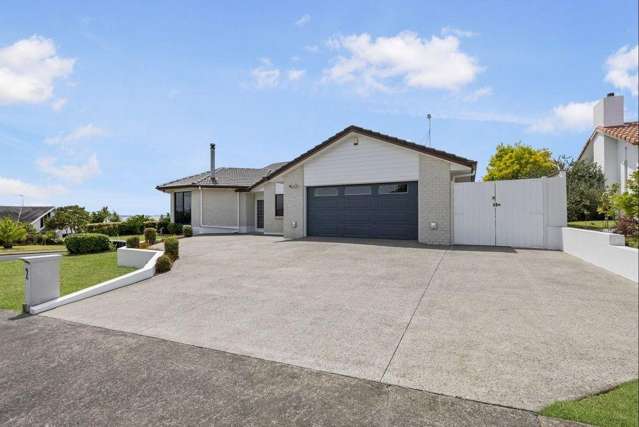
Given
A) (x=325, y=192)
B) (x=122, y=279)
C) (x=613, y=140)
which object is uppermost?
(x=613, y=140)

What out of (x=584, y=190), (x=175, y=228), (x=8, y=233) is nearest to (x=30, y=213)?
(x=8, y=233)

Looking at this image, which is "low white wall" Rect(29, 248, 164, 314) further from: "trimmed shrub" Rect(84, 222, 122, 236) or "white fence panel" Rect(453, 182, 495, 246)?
"trimmed shrub" Rect(84, 222, 122, 236)

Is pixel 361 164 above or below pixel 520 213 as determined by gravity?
above

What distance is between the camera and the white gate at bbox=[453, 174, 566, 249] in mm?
11273

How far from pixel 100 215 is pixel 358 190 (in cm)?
2471

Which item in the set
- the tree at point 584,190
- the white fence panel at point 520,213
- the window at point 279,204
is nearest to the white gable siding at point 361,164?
the white fence panel at point 520,213

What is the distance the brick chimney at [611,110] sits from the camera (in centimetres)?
1995

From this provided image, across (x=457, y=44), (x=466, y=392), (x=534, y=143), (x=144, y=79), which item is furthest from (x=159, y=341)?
(x=534, y=143)

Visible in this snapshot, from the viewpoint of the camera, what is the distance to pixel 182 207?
2309cm

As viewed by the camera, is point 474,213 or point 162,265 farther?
point 474,213

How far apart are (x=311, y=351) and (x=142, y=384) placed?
191 cm

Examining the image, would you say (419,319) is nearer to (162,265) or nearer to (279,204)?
(162,265)

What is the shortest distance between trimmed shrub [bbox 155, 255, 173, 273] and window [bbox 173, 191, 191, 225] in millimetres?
14210

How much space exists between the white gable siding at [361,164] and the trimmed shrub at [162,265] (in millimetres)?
8568
